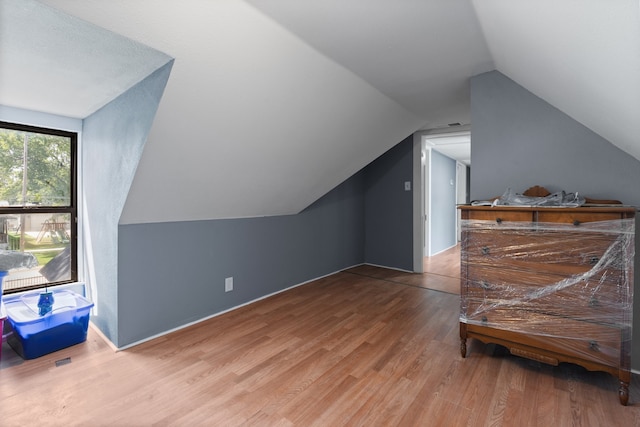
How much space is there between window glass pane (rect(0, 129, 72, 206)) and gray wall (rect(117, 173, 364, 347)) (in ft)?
3.80

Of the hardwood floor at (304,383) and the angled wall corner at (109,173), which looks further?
the angled wall corner at (109,173)

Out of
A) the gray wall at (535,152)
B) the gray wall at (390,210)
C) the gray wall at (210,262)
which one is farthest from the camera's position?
the gray wall at (390,210)

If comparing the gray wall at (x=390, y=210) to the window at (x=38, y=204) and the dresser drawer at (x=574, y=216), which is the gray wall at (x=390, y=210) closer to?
the dresser drawer at (x=574, y=216)

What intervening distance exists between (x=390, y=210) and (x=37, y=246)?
4040mm

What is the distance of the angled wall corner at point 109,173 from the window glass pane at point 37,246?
11.0 inches

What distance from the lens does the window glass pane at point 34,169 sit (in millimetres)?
2496

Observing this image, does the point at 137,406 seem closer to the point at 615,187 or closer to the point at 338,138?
the point at 338,138

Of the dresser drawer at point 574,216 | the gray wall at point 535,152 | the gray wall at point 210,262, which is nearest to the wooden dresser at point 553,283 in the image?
the dresser drawer at point 574,216

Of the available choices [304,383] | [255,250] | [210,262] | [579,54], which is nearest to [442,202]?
[255,250]

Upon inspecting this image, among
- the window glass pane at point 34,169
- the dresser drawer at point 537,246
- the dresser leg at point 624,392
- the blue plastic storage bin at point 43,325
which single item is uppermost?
the window glass pane at point 34,169

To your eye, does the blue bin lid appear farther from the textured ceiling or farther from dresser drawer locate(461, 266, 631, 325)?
dresser drawer locate(461, 266, 631, 325)

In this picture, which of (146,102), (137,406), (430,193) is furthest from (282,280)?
(430,193)

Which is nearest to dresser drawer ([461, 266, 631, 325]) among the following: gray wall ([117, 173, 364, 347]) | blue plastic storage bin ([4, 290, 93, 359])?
gray wall ([117, 173, 364, 347])

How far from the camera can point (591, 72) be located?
1.33 meters
